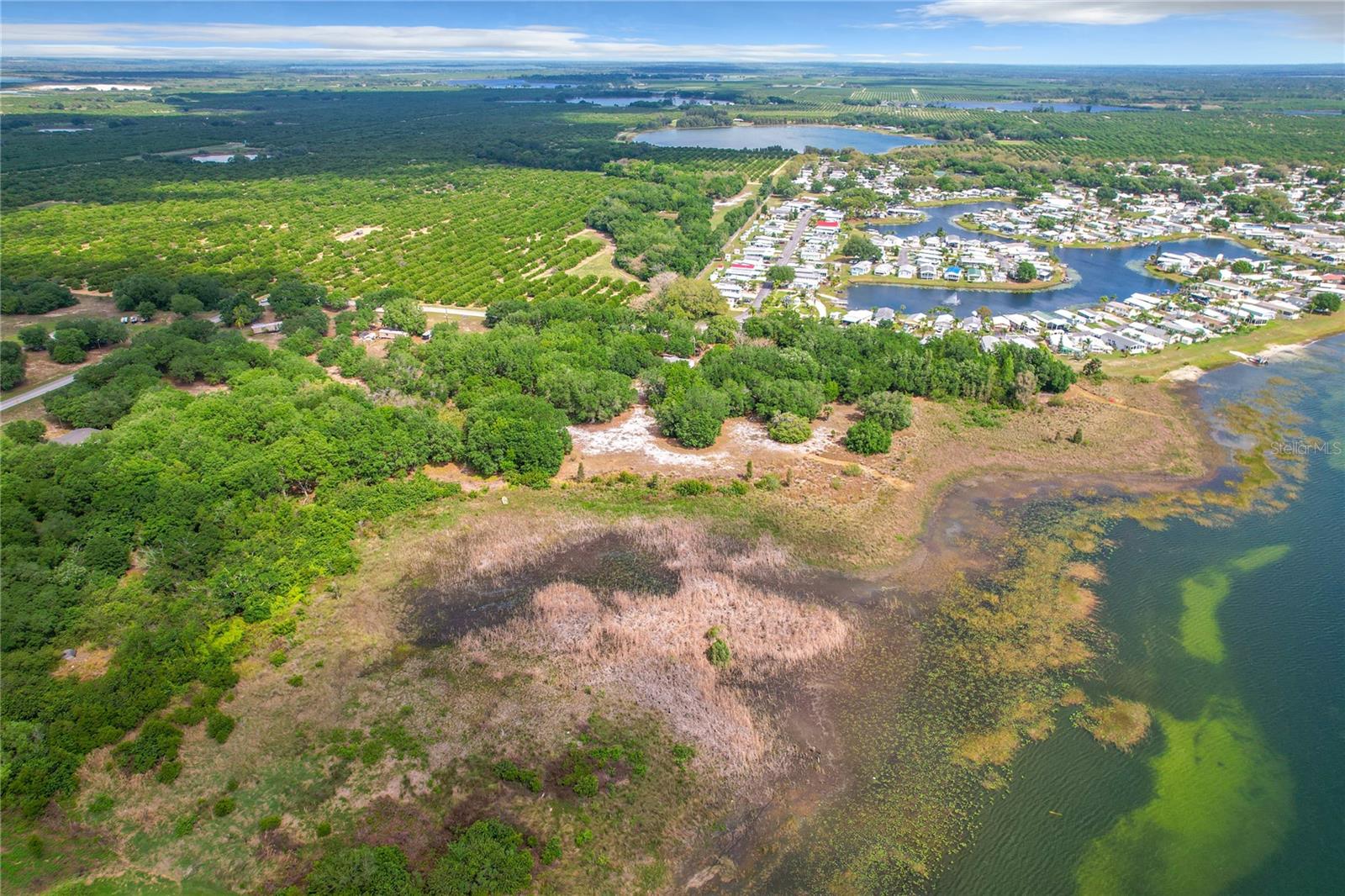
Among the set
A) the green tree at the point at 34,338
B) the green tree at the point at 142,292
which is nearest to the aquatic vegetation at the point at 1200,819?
the green tree at the point at 34,338

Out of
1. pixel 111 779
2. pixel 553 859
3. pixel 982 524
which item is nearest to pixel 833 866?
pixel 553 859

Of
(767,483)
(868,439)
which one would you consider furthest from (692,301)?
(767,483)

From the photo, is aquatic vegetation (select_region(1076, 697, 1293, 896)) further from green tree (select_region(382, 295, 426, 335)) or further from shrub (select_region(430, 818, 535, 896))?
green tree (select_region(382, 295, 426, 335))

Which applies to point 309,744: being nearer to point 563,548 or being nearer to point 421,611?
point 421,611

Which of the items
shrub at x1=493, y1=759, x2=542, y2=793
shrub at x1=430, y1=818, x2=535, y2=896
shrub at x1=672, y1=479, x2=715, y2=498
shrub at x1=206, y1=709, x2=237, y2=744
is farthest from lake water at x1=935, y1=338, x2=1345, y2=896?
shrub at x1=206, y1=709, x2=237, y2=744

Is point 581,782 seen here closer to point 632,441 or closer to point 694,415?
point 632,441

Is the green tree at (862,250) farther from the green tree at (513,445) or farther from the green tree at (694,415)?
the green tree at (513,445)
